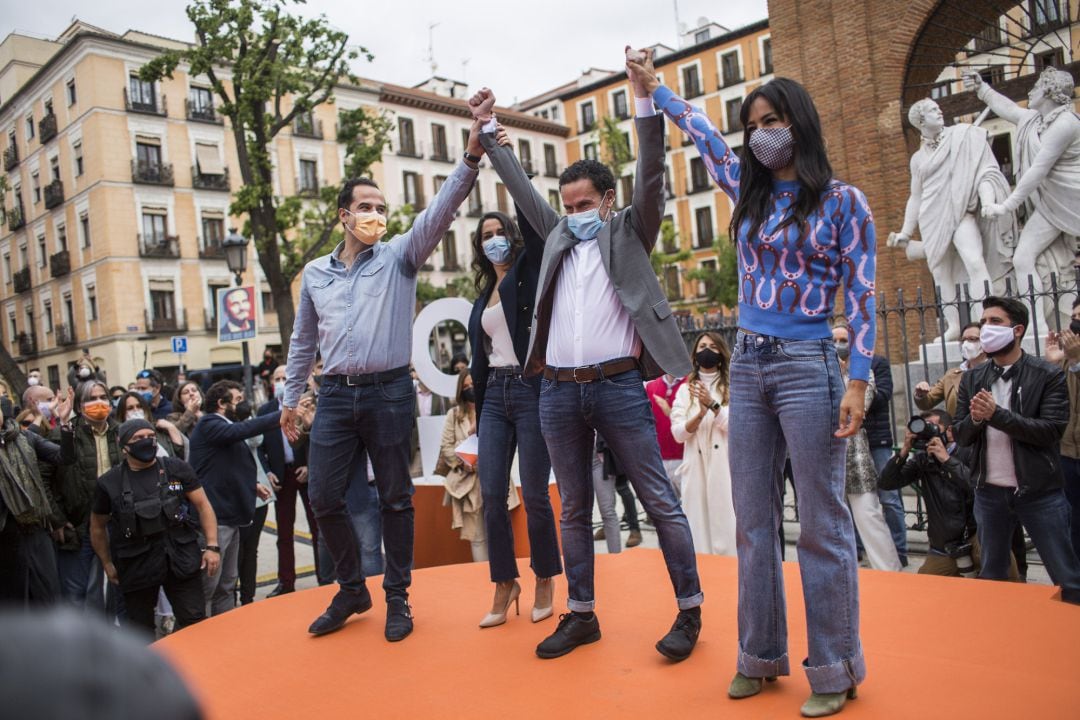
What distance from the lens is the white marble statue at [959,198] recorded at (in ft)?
34.6

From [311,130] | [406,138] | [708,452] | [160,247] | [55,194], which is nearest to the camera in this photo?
[708,452]

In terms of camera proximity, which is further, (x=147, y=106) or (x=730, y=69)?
(x=730, y=69)

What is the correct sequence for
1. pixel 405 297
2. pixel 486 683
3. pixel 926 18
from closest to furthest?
pixel 486 683 → pixel 405 297 → pixel 926 18

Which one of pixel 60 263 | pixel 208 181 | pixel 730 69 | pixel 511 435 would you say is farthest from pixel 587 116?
pixel 511 435

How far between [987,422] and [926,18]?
404 inches

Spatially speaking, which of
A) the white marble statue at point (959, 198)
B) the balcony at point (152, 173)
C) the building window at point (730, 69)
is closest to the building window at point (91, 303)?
the balcony at point (152, 173)

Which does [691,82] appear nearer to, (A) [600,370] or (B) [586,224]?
(B) [586,224]

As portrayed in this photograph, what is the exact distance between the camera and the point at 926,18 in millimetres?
13008

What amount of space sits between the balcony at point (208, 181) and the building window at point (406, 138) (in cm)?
1074

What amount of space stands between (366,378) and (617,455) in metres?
1.30

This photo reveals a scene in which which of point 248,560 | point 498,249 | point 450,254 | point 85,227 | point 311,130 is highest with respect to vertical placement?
point 311,130

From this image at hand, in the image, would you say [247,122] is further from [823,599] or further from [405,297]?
[823,599]

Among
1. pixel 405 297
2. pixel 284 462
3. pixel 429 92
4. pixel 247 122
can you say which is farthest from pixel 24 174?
pixel 405 297

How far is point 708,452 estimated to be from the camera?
6754mm
